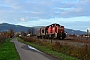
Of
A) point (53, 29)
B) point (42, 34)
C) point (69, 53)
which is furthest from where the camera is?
point (42, 34)

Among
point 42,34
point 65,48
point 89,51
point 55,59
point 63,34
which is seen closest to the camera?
point 89,51

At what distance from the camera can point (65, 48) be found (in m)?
27.1

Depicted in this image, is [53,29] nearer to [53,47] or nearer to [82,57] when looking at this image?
[53,47]

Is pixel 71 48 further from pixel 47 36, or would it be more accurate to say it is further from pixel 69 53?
pixel 47 36

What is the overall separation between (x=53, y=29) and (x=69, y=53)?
34.9 meters

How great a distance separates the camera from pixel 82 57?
20297mm

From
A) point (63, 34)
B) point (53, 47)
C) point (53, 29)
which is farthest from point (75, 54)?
point (53, 29)

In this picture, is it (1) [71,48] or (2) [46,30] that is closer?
(1) [71,48]

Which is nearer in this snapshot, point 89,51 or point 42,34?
point 89,51

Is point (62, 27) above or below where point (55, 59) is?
above

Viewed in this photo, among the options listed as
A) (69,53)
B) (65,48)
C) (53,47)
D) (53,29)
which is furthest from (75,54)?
(53,29)

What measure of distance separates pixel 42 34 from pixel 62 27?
13.3m

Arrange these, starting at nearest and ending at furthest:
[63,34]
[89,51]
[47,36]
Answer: [89,51], [63,34], [47,36]

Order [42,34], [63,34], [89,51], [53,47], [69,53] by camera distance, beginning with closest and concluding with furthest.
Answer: [89,51], [69,53], [53,47], [63,34], [42,34]
